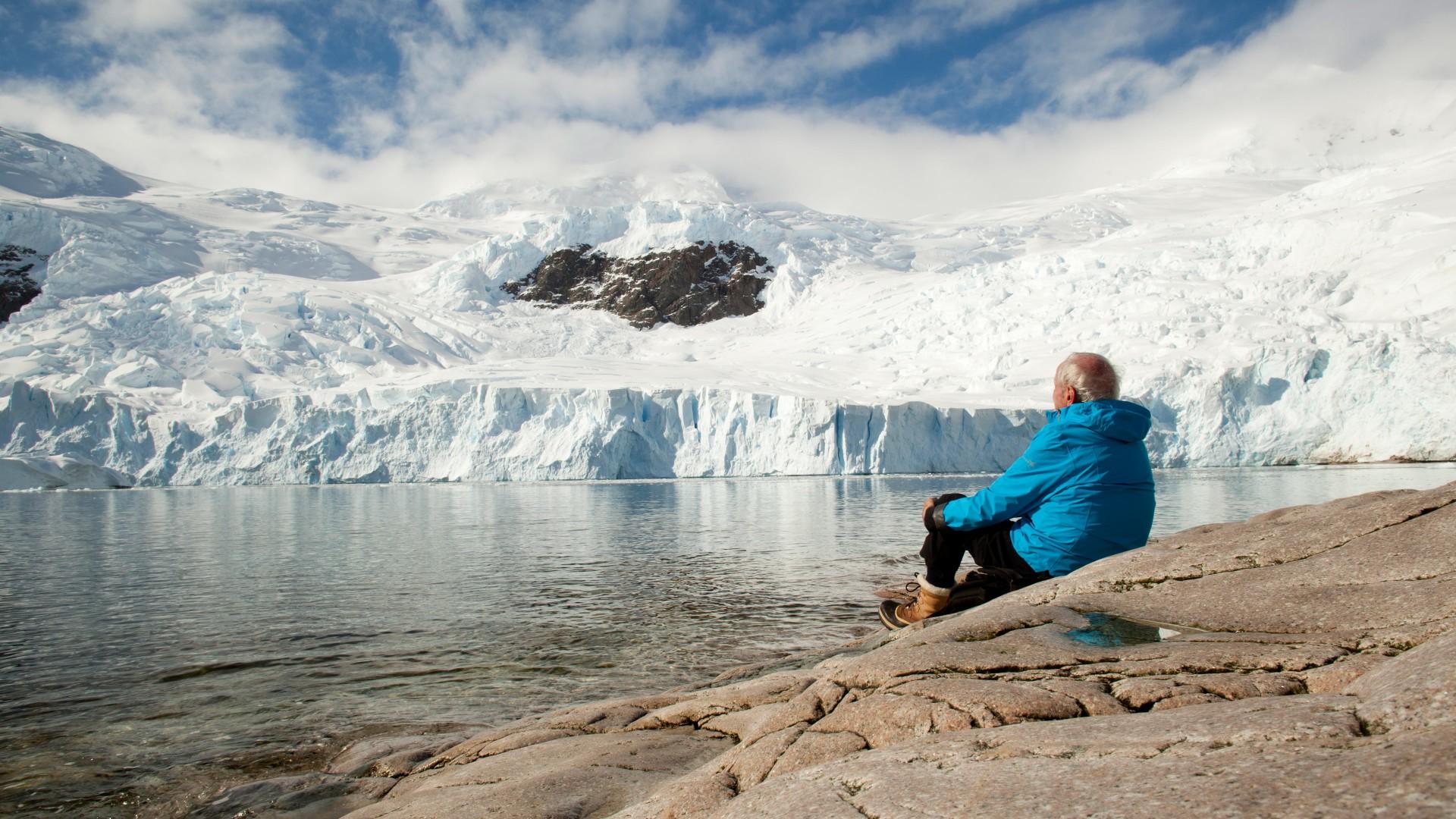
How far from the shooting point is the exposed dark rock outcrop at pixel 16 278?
45.1 m

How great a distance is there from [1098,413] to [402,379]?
118 feet

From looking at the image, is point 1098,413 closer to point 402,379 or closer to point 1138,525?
point 1138,525

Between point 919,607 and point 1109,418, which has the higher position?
point 1109,418

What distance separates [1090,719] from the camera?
61.4 inches

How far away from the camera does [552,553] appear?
35.4 feet

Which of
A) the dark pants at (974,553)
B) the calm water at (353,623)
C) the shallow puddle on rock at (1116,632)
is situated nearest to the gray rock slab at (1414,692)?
the shallow puddle on rock at (1116,632)

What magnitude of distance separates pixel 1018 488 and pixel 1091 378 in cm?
48

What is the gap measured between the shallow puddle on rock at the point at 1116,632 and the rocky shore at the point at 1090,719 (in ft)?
0.04

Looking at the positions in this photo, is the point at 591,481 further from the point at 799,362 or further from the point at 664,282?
the point at 664,282

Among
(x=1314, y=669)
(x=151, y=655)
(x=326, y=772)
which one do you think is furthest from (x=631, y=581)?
(x=1314, y=669)

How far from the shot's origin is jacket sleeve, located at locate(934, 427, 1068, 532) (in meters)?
3.04

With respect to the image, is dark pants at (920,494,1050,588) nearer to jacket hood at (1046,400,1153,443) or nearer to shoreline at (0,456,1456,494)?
jacket hood at (1046,400,1153,443)

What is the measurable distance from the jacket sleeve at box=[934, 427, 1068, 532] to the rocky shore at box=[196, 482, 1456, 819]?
30 centimetres

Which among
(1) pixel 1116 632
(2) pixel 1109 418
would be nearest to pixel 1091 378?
(2) pixel 1109 418
